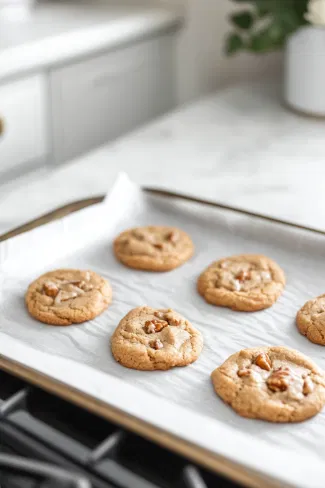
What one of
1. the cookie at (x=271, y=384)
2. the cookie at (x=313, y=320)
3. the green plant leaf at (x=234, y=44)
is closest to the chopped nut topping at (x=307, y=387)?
the cookie at (x=271, y=384)

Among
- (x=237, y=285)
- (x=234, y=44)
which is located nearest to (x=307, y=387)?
(x=237, y=285)

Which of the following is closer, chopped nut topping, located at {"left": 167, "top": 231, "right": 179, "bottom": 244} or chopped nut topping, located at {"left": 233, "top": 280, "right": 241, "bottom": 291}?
chopped nut topping, located at {"left": 233, "top": 280, "right": 241, "bottom": 291}

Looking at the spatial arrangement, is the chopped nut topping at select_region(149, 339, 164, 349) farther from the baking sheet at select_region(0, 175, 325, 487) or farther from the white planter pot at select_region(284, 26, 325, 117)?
the white planter pot at select_region(284, 26, 325, 117)

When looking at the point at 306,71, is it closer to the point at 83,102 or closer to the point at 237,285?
the point at 83,102

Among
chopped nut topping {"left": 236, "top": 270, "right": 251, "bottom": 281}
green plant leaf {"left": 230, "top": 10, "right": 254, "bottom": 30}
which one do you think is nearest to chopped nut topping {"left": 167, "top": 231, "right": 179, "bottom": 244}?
chopped nut topping {"left": 236, "top": 270, "right": 251, "bottom": 281}

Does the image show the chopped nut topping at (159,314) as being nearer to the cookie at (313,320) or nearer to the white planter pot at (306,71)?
the cookie at (313,320)

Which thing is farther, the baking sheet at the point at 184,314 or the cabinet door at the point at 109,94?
the cabinet door at the point at 109,94

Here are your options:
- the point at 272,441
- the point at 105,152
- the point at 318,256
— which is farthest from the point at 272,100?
the point at 272,441
